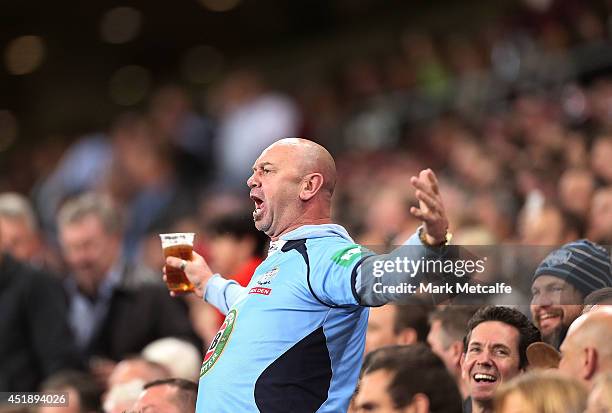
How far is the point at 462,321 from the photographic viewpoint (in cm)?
429

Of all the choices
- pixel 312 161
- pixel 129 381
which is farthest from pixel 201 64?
pixel 312 161

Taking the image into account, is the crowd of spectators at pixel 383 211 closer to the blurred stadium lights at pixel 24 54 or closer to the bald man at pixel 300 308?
the bald man at pixel 300 308

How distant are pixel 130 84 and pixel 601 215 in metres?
17.3

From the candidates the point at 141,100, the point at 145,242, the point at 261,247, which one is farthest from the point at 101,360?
the point at 141,100

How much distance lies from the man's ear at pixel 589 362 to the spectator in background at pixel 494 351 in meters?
0.31

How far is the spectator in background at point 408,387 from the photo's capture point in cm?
423

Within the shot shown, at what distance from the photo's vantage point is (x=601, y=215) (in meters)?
6.02

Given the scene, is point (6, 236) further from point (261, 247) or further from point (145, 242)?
point (145, 242)

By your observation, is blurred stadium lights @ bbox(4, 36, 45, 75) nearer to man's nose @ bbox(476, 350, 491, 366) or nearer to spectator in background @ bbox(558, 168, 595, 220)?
spectator in background @ bbox(558, 168, 595, 220)

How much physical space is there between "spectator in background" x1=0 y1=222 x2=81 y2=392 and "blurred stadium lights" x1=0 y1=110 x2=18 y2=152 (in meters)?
14.8

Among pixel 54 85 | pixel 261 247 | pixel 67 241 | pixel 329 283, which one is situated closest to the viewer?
pixel 329 283

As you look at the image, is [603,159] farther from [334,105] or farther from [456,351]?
[334,105]

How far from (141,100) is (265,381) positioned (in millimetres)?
18724

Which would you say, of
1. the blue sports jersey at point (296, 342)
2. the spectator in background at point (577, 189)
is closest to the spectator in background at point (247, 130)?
the spectator in background at point (577, 189)
